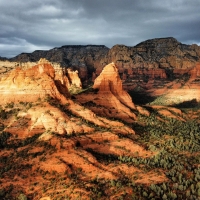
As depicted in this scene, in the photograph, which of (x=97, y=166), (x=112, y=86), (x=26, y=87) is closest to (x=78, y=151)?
(x=97, y=166)

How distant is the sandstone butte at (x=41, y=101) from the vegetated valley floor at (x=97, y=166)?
1655 millimetres

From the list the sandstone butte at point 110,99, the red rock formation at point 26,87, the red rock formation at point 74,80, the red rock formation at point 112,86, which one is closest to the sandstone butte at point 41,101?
the red rock formation at point 26,87

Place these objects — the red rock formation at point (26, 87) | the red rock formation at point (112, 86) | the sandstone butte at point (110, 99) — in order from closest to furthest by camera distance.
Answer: the red rock formation at point (26, 87), the sandstone butte at point (110, 99), the red rock formation at point (112, 86)

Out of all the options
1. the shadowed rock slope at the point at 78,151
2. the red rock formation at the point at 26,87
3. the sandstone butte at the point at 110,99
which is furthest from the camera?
the sandstone butte at the point at 110,99

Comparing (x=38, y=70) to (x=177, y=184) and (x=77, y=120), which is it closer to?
(x=77, y=120)

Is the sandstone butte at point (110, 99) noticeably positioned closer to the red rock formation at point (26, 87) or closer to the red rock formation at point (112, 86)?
the red rock formation at point (112, 86)

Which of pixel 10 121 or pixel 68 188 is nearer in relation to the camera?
pixel 68 188

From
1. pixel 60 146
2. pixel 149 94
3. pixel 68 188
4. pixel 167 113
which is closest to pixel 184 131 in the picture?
pixel 167 113

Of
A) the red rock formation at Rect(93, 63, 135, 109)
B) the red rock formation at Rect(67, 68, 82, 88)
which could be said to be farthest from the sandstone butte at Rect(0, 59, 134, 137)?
the red rock formation at Rect(67, 68, 82, 88)

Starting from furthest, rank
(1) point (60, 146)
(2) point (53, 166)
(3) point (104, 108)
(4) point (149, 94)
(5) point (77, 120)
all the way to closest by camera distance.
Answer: (4) point (149, 94) → (3) point (104, 108) → (5) point (77, 120) → (1) point (60, 146) → (2) point (53, 166)

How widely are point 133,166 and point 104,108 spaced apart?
1147 inches

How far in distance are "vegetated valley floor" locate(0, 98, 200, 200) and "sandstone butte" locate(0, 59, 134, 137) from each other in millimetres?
1655

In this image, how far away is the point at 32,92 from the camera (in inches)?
2638

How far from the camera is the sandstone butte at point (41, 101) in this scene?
59375 mm
